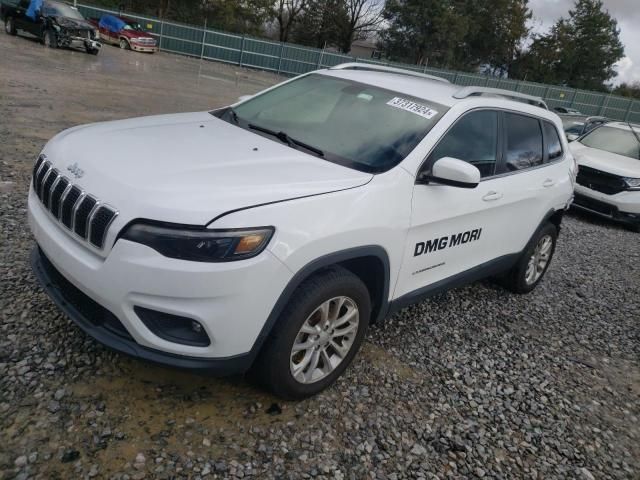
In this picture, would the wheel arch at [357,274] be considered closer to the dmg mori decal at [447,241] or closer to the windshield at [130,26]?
the dmg mori decal at [447,241]

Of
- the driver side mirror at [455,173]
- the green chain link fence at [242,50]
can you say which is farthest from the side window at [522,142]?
the green chain link fence at [242,50]

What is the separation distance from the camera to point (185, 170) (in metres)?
2.48

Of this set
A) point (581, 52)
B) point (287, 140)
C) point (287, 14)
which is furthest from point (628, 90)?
point (287, 140)

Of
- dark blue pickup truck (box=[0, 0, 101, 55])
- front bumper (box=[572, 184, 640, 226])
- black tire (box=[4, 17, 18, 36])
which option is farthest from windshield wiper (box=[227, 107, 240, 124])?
black tire (box=[4, 17, 18, 36])

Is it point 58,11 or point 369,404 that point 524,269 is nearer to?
point 369,404

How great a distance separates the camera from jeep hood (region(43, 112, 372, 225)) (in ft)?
7.36

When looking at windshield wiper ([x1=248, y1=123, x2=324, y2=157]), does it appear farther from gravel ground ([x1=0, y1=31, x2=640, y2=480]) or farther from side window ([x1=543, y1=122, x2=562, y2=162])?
side window ([x1=543, y1=122, x2=562, y2=162])

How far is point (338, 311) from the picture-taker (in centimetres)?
277

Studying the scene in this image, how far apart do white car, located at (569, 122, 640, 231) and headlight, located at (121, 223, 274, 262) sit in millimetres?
8370

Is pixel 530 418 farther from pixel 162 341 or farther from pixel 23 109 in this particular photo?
pixel 23 109

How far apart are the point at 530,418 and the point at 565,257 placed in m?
4.06

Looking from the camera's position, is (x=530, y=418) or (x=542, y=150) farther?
Result: (x=542, y=150)

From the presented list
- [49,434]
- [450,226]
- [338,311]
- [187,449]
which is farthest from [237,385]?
→ [450,226]

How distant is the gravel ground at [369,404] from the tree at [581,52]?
59.1m
